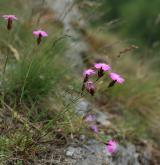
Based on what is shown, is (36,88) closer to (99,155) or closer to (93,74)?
(93,74)

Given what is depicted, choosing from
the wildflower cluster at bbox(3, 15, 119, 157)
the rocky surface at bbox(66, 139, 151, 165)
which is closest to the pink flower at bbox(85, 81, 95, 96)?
the wildflower cluster at bbox(3, 15, 119, 157)

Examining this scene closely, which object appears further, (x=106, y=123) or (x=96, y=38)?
(x=96, y=38)

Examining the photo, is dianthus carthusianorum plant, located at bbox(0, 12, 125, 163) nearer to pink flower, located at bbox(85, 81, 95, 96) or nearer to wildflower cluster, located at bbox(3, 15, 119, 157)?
wildflower cluster, located at bbox(3, 15, 119, 157)

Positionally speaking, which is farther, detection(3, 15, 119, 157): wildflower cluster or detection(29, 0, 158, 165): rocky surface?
detection(29, 0, 158, 165): rocky surface

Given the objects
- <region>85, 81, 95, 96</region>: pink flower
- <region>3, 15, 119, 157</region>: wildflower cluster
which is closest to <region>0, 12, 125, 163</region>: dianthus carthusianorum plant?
<region>3, 15, 119, 157</region>: wildflower cluster

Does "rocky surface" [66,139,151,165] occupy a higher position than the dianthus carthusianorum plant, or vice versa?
the dianthus carthusianorum plant

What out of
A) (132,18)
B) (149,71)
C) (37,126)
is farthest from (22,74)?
(132,18)

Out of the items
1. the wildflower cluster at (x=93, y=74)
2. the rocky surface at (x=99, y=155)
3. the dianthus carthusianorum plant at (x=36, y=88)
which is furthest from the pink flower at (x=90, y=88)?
the rocky surface at (x=99, y=155)

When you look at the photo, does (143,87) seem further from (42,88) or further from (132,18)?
(132,18)

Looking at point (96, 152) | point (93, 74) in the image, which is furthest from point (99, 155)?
point (93, 74)

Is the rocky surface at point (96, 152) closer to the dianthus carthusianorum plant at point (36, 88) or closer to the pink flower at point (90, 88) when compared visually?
the dianthus carthusianorum plant at point (36, 88)

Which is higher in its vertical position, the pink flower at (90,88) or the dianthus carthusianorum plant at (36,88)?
the dianthus carthusianorum plant at (36,88)
